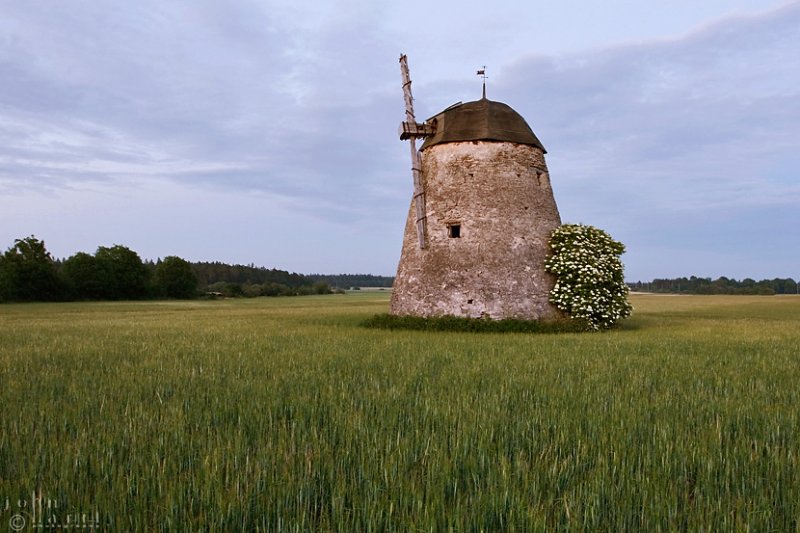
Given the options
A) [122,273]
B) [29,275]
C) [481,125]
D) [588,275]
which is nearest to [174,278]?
[122,273]

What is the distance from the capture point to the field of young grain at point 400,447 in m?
3.22

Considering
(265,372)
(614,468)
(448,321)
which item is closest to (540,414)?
(614,468)

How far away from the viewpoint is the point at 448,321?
65.5 ft

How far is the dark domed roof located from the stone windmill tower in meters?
0.04

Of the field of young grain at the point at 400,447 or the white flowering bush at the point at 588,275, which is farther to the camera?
the white flowering bush at the point at 588,275

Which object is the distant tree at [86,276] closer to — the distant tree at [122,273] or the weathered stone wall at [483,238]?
the distant tree at [122,273]

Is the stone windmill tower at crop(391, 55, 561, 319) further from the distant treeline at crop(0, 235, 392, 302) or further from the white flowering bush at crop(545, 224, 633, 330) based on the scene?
the distant treeline at crop(0, 235, 392, 302)

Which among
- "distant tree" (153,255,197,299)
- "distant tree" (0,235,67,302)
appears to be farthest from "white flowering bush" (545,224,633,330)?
"distant tree" (153,255,197,299)

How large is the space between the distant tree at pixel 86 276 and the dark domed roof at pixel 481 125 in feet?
187

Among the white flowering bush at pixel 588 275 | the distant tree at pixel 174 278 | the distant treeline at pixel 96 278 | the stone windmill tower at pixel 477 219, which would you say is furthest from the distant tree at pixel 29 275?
the white flowering bush at pixel 588 275

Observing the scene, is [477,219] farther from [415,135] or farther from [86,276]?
[86,276]

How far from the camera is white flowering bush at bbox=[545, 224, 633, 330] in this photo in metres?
20.0

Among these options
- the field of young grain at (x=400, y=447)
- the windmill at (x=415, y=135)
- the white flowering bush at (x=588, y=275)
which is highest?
the windmill at (x=415, y=135)

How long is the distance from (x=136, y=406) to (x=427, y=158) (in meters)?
18.0
